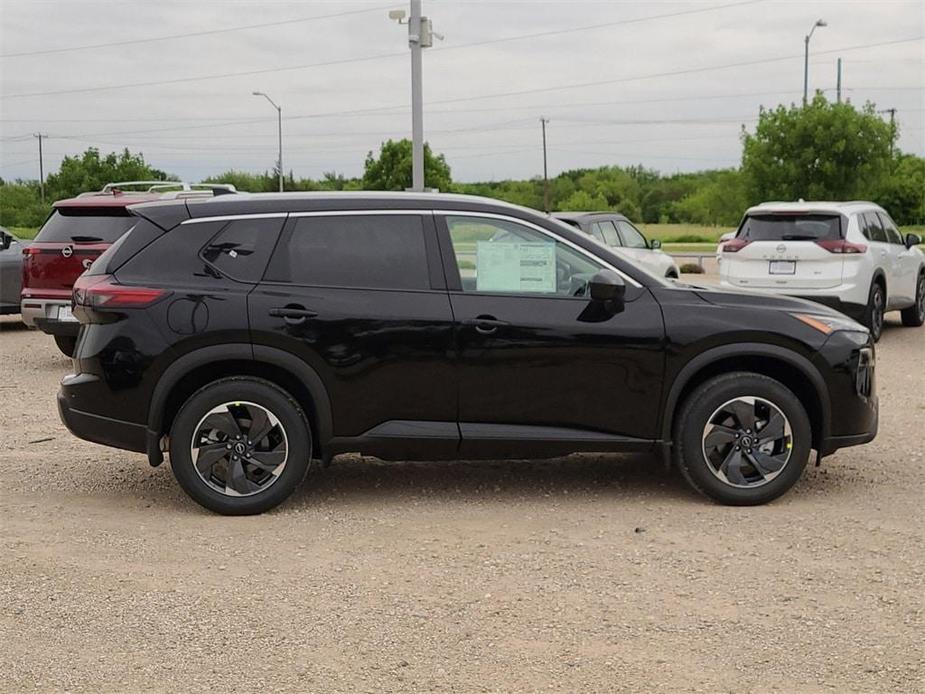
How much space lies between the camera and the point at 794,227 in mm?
14148

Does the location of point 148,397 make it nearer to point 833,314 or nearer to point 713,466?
point 713,466

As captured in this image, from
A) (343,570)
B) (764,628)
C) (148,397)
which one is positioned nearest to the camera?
(764,628)

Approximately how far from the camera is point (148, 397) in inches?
256

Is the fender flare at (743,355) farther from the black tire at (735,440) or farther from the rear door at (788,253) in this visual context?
the rear door at (788,253)

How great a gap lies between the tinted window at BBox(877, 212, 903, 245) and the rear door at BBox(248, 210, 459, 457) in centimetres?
A: 1028

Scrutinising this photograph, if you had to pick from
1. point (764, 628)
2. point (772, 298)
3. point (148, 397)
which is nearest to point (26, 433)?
point (148, 397)

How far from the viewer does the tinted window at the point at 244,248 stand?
6.65 m

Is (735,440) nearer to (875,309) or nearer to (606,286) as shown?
(606,286)

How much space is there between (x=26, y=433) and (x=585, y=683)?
610 centimetres

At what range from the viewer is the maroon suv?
40.4 ft

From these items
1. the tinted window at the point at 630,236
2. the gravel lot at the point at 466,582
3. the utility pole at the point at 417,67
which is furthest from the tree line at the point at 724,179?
the gravel lot at the point at 466,582

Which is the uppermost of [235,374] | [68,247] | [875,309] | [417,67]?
[417,67]

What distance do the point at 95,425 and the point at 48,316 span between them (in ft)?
20.2

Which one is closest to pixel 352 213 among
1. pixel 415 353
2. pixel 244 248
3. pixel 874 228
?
pixel 244 248
